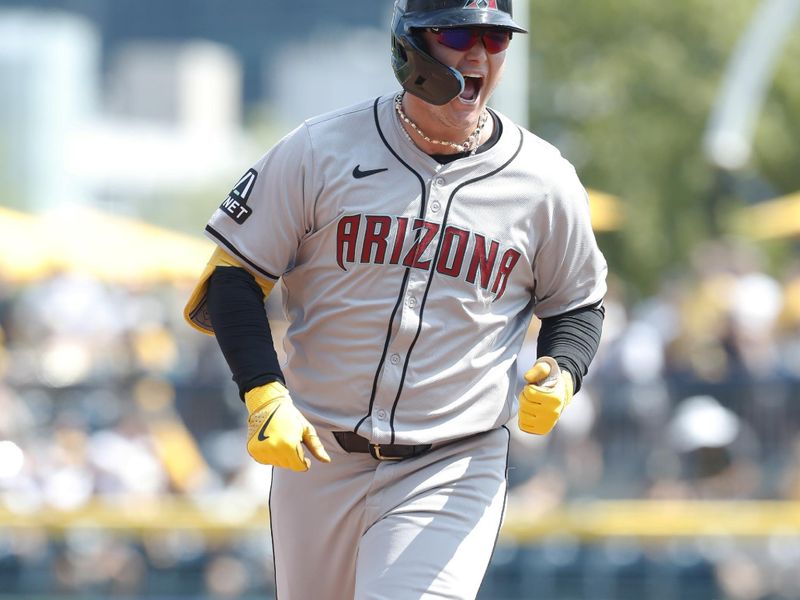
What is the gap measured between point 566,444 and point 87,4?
15.0 metres

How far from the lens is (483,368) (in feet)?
13.2

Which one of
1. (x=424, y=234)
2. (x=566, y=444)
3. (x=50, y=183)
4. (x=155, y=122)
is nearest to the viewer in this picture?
(x=424, y=234)

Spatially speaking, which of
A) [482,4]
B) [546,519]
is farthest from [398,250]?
[546,519]

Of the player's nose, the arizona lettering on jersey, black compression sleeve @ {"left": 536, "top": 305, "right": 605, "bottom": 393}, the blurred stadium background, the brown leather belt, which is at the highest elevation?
the player's nose

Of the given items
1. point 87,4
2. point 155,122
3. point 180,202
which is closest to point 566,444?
point 87,4

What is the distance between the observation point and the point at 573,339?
4.11m

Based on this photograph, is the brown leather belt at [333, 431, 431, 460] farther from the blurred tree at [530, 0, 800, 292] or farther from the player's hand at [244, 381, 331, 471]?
Answer: the blurred tree at [530, 0, 800, 292]

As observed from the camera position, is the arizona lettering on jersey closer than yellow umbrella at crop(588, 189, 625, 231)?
Yes

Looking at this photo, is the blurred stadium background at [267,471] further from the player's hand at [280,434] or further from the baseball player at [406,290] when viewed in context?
the player's hand at [280,434]

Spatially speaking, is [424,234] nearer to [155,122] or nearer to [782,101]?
[782,101]

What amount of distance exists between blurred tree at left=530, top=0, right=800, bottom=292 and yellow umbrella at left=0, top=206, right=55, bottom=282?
12169 mm

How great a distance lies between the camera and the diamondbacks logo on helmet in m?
→ 3.87

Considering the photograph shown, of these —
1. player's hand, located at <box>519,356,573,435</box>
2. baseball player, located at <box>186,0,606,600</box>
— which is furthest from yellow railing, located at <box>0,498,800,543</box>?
player's hand, located at <box>519,356,573,435</box>

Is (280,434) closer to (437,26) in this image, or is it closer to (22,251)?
(437,26)
